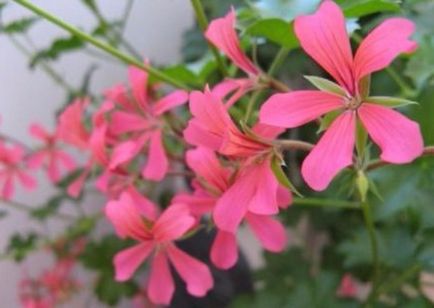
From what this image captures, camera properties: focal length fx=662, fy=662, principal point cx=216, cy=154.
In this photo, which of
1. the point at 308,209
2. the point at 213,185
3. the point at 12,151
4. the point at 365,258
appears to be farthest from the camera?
the point at 308,209

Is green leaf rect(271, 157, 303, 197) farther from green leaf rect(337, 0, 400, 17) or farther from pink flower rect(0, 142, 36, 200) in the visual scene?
pink flower rect(0, 142, 36, 200)

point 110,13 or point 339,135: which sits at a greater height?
point 339,135

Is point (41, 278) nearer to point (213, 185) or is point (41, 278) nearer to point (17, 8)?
point (17, 8)

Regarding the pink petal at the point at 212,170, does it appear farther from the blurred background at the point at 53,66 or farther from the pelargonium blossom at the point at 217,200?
the blurred background at the point at 53,66

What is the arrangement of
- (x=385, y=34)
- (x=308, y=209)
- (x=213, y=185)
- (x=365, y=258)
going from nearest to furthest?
(x=385, y=34) < (x=213, y=185) < (x=365, y=258) < (x=308, y=209)

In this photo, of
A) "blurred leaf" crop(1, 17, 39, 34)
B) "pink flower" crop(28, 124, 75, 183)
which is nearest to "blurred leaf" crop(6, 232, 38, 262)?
"pink flower" crop(28, 124, 75, 183)

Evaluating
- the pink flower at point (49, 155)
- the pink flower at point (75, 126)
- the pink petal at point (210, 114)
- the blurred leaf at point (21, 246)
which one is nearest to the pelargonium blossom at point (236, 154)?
the pink petal at point (210, 114)

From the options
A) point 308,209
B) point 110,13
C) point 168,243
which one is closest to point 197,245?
point 308,209
